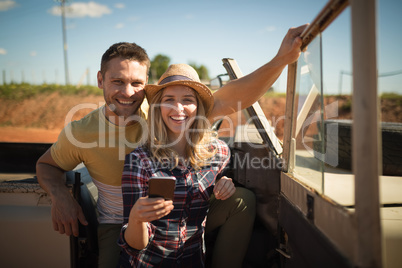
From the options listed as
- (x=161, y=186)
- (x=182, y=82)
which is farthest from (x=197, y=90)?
(x=161, y=186)

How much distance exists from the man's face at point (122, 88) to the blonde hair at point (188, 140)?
14.1 inches

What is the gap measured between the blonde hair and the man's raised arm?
0.32 meters

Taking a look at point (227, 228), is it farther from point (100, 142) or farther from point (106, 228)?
point (100, 142)

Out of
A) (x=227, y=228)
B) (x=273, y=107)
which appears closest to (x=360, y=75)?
(x=227, y=228)

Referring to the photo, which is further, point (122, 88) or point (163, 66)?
point (163, 66)

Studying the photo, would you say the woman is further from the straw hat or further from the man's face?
the man's face

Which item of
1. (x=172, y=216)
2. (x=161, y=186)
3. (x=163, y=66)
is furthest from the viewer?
(x=163, y=66)

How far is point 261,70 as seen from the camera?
2100 mm

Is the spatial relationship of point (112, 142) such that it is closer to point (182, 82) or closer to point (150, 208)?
point (182, 82)

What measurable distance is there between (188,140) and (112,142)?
61cm

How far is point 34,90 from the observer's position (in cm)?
2397

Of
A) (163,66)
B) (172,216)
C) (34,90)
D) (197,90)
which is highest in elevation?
(163,66)

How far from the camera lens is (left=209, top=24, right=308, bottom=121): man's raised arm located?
73.2 inches

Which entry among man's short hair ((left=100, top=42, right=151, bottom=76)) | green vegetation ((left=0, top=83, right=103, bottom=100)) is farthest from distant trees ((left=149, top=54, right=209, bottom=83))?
man's short hair ((left=100, top=42, right=151, bottom=76))
